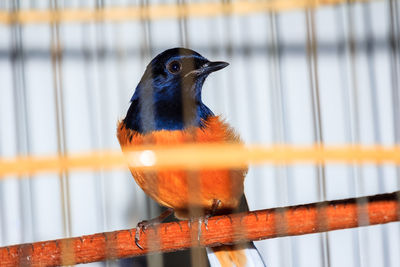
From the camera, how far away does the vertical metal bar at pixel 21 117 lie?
28.9 inches

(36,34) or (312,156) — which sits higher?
(36,34)

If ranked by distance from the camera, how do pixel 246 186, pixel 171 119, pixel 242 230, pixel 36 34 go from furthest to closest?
pixel 246 186, pixel 36 34, pixel 171 119, pixel 242 230

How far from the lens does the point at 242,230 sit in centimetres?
68

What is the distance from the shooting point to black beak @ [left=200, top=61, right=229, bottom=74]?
876 millimetres

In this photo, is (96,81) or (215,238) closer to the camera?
(215,238)

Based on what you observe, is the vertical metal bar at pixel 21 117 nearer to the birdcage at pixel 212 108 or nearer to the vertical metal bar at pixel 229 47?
the birdcage at pixel 212 108

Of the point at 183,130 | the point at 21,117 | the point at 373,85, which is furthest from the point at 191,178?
the point at 373,85

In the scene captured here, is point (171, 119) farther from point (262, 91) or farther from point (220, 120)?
point (262, 91)

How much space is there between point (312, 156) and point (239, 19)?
35 cm

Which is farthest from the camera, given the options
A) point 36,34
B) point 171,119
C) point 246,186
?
point 246,186

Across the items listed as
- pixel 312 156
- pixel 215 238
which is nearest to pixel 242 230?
pixel 215 238

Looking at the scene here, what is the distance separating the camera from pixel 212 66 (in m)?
0.88

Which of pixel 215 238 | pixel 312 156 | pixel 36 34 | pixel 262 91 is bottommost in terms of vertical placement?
pixel 215 238

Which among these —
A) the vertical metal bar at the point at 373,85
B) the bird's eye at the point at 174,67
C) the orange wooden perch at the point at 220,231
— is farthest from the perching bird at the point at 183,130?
the vertical metal bar at the point at 373,85
